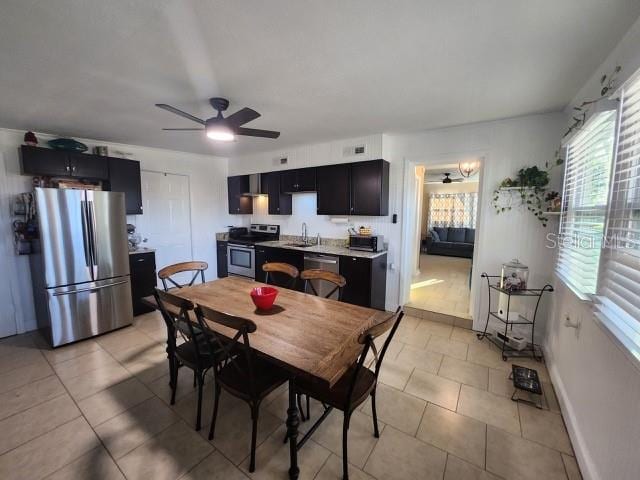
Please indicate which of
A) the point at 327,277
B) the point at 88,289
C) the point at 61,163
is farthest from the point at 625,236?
the point at 61,163

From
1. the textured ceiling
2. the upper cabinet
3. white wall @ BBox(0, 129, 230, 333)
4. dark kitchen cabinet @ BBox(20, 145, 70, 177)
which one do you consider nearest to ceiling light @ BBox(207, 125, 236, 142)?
the textured ceiling

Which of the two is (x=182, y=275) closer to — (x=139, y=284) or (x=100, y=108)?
(x=139, y=284)

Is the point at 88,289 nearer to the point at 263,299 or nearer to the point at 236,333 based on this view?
the point at 263,299

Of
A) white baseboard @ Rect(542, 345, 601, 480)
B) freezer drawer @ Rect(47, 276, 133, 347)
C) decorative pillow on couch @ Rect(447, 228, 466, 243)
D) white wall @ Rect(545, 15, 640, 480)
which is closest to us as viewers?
white wall @ Rect(545, 15, 640, 480)

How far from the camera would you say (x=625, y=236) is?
4.56ft

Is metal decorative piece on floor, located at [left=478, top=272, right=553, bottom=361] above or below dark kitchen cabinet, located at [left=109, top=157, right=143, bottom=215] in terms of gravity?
below

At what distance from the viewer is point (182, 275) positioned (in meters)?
4.75

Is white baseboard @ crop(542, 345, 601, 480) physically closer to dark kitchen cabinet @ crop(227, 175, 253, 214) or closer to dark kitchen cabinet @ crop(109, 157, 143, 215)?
dark kitchen cabinet @ crop(227, 175, 253, 214)

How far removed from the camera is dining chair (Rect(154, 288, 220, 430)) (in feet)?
5.73

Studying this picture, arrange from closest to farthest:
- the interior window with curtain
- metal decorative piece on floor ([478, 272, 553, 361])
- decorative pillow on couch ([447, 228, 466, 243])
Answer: metal decorative piece on floor ([478, 272, 553, 361]) < decorative pillow on couch ([447, 228, 466, 243]) < the interior window with curtain

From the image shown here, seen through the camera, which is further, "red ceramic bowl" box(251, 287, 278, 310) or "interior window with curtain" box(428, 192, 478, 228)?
"interior window with curtain" box(428, 192, 478, 228)

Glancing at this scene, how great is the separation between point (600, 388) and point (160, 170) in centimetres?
553

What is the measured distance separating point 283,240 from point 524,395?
3.90 metres

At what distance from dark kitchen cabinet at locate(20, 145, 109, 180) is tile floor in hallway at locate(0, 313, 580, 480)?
2.13 meters
